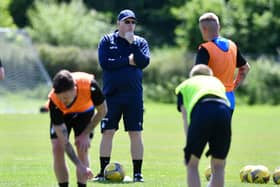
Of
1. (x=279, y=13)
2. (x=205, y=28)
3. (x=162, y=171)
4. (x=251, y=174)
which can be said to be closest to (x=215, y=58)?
(x=205, y=28)

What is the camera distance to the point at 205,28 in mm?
11305

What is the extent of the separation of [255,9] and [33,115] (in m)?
25.3

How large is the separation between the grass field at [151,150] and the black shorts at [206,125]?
2797mm

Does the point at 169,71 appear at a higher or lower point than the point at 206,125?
higher

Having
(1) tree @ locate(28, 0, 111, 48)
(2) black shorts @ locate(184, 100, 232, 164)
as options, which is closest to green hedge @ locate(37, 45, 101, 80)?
(1) tree @ locate(28, 0, 111, 48)

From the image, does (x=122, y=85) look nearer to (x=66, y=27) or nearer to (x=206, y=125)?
(x=206, y=125)

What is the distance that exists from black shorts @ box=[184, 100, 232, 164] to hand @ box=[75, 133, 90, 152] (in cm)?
139

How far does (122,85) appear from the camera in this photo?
13.5m

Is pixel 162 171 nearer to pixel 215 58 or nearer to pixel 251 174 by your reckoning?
pixel 251 174

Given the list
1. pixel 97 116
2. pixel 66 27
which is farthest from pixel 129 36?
pixel 66 27

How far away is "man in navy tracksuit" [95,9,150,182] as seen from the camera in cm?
1339

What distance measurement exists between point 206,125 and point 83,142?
171cm

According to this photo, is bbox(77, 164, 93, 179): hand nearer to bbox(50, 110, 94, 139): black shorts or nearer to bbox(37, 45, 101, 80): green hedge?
bbox(50, 110, 94, 139): black shorts

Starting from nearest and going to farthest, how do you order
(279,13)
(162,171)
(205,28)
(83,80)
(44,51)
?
(83,80)
(205,28)
(162,171)
(44,51)
(279,13)
